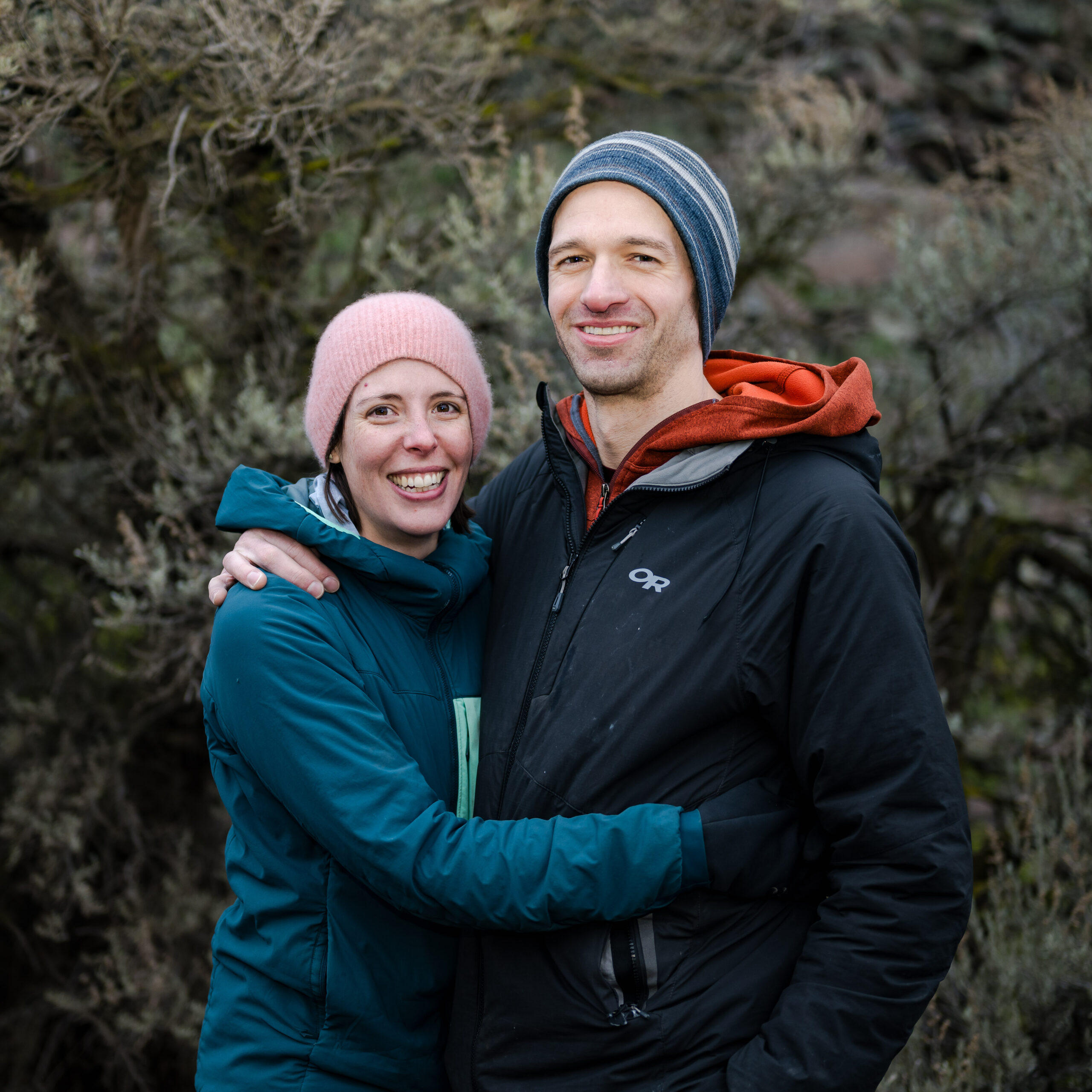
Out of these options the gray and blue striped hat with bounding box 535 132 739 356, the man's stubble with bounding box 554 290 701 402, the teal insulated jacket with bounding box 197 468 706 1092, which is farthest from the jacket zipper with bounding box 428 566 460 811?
the gray and blue striped hat with bounding box 535 132 739 356

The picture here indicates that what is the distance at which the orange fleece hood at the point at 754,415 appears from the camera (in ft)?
5.91

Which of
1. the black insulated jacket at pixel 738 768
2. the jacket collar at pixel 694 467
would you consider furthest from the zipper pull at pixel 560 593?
the jacket collar at pixel 694 467

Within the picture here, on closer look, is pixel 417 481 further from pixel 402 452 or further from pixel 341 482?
pixel 341 482

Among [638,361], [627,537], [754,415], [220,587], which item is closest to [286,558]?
[220,587]

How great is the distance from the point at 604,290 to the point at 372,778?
3.60 ft

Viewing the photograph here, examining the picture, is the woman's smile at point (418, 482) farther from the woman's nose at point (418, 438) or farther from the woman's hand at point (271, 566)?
the woman's hand at point (271, 566)

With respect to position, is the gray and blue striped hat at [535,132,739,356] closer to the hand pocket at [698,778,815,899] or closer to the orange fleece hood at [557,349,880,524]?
the orange fleece hood at [557,349,880,524]

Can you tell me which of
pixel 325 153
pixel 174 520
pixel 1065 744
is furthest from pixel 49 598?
pixel 1065 744

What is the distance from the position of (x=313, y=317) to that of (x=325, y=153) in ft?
3.20

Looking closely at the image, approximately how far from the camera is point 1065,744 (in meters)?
4.37

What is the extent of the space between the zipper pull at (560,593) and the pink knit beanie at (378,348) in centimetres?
54

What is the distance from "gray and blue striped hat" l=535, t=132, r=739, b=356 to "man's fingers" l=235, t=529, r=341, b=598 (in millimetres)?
941

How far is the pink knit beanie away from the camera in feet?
6.97

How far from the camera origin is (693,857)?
65.2 inches
